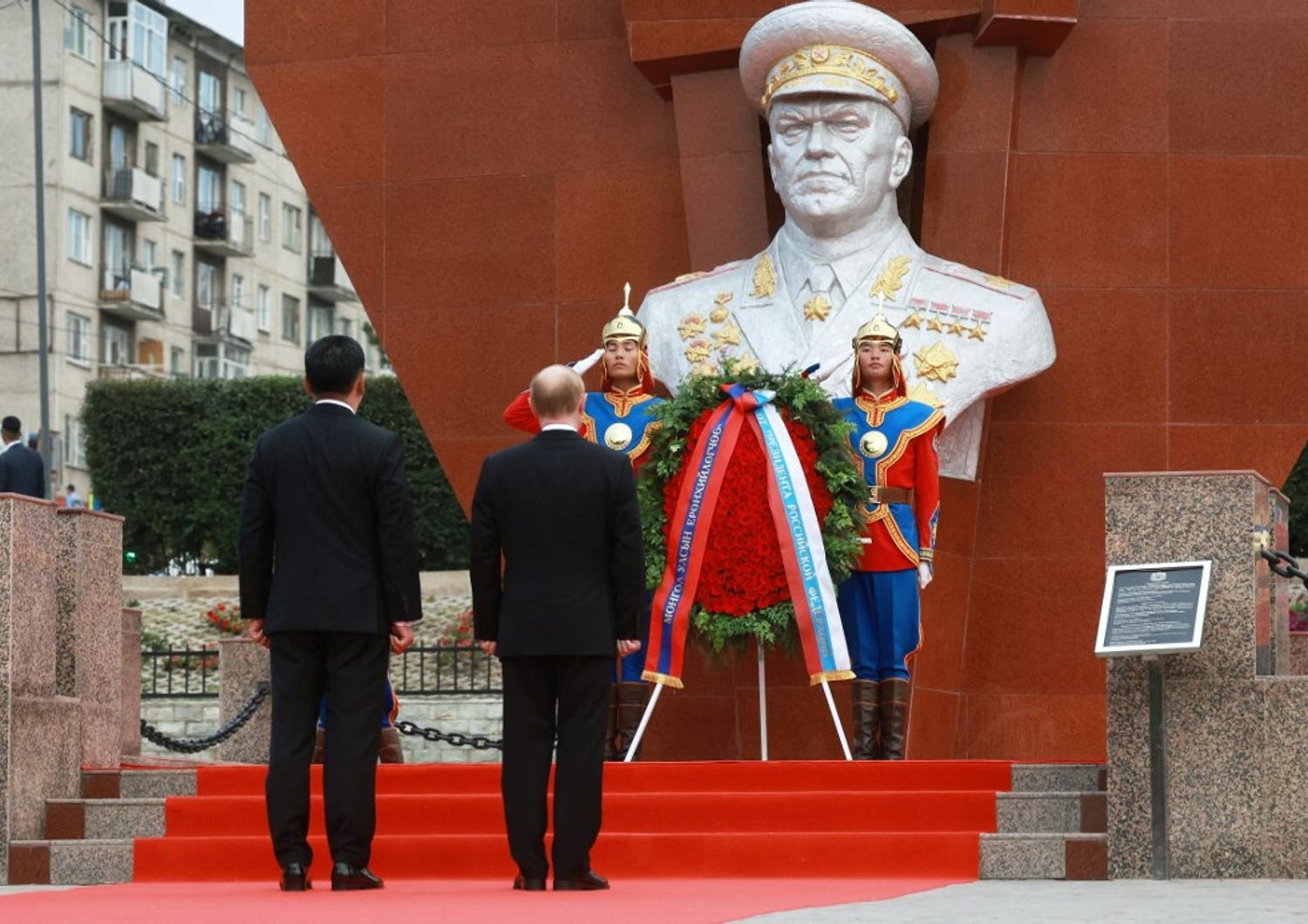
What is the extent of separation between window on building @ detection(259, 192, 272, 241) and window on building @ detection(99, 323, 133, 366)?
6575 mm

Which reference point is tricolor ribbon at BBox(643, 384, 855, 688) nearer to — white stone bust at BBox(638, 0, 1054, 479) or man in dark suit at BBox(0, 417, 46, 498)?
white stone bust at BBox(638, 0, 1054, 479)

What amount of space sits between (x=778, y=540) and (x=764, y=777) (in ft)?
5.61

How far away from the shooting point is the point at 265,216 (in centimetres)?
6178

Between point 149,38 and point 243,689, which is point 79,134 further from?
point 243,689

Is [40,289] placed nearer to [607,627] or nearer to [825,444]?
[825,444]

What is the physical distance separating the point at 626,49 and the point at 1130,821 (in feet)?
22.5

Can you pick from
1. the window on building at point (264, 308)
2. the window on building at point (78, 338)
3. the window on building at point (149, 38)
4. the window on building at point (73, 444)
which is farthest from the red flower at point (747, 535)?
the window on building at point (264, 308)

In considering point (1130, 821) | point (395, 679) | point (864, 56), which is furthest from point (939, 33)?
point (395, 679)

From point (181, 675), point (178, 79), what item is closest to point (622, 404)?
point (181, 675)

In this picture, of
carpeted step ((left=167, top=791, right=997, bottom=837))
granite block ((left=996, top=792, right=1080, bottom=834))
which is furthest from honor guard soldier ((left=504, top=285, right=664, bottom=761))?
granite block ((left=996, top=792, right=1080, bottom=834))

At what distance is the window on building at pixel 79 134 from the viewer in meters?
52.9

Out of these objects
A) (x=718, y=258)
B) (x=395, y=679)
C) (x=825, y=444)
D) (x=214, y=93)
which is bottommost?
(x=395, y=679)

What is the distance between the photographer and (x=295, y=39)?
15352 mm

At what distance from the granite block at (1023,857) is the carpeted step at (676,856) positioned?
6 cm
